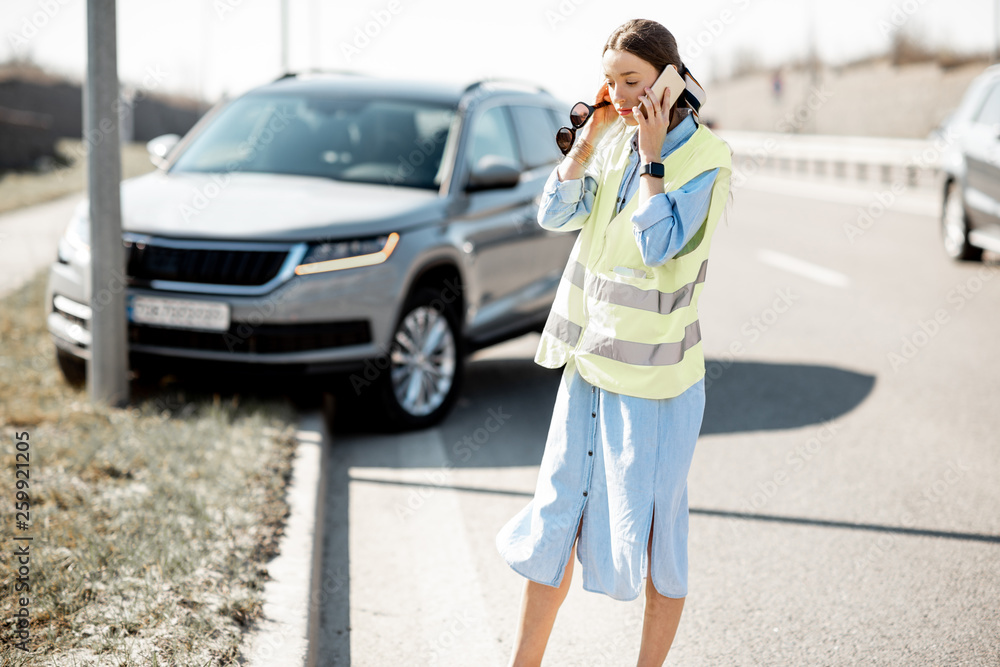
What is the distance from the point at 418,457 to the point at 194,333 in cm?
131

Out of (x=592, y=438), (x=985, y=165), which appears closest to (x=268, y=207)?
(x=592, y=438)

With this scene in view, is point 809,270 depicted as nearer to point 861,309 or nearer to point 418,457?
point 861,309

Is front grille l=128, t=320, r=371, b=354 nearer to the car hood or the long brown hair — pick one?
the car hood

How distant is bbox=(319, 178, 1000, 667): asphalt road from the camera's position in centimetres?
362

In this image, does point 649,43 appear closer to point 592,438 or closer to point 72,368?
point 592,438

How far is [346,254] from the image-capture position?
5.52 meters

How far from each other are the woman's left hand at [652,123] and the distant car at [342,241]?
10.1 ft

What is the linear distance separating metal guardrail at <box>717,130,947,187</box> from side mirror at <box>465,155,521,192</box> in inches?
310

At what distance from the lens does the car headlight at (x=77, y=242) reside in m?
5.83

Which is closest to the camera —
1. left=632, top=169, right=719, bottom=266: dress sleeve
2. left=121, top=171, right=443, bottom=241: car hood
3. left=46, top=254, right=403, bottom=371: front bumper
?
left=632, top=169, right=719, bottom=266: dress sleeve

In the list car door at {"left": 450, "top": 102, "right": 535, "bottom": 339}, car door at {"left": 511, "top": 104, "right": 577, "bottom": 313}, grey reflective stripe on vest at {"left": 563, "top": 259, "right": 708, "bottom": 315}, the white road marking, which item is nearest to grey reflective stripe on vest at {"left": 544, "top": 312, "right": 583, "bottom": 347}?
grey reflective stripe on vest at {"left": 563, "top": 259, "right": 708, "bottom": 315}

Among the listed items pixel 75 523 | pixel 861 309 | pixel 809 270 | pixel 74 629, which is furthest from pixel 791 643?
pixel 809 270

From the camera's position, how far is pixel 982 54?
48344 millimetres

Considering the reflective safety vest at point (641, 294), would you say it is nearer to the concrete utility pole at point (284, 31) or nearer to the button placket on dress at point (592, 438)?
the button placket on dress at point (592, 438)
